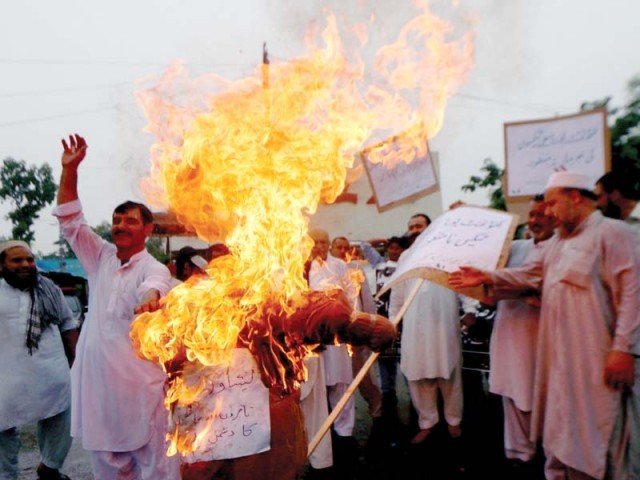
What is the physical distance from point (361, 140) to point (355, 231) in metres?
19.2

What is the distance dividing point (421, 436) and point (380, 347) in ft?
12.2

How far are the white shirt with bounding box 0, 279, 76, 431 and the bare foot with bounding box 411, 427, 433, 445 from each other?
A: 3.51m

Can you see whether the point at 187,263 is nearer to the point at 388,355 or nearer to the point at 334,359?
the point at 334,359

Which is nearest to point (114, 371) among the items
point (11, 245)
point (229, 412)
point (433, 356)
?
point (229, 412)

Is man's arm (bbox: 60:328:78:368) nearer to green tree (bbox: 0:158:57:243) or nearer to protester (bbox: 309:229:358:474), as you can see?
protester (bbox: 309:229:358:474)

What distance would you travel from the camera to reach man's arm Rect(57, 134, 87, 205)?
3.70m

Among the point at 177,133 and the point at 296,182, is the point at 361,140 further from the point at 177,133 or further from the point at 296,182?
the point at 177,133

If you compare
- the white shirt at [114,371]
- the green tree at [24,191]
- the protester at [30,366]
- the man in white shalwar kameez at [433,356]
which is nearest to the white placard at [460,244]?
the man in white shalwar kameez at [433,356]

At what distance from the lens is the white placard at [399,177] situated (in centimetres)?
504

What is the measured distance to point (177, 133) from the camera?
10.6 feet

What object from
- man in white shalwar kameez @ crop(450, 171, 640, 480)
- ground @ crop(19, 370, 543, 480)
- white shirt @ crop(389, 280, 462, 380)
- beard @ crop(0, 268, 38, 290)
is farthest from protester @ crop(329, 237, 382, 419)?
beard @ crop(0, 268, 38, 290)

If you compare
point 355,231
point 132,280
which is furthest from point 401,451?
point 355,231

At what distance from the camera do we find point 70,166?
371 cm

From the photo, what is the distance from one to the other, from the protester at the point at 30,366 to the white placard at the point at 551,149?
5.08 m
